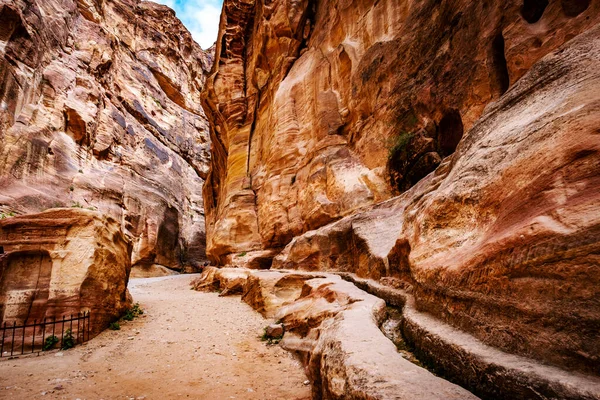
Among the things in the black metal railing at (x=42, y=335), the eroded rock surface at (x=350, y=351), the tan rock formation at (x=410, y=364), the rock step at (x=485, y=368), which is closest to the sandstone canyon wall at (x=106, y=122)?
the black metal railing at (x=42, y=335)

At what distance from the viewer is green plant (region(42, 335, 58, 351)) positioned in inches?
225

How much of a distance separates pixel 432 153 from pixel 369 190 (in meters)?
2.63

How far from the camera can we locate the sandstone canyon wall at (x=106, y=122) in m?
20.7

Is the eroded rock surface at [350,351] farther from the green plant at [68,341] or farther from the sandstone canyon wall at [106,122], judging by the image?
the sandstone canyon wall at [106,122]

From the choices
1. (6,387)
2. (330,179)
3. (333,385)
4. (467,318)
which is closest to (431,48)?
(330,179)

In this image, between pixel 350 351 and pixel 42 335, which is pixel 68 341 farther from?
pixel 350 351

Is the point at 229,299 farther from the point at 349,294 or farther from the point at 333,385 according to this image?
the point at 333,385

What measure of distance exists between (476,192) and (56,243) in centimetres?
837

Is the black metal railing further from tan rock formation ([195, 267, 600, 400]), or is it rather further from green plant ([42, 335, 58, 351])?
tan rock formation ([195, 267, 600, 400])

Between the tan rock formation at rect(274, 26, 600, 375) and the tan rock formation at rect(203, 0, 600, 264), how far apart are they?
13.9 feet

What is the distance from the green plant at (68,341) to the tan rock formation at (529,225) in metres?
6.68

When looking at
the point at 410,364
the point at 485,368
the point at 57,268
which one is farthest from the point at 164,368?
the point at 485,368

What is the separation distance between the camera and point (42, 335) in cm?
579

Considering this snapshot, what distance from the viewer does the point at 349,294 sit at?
17.4 feet
